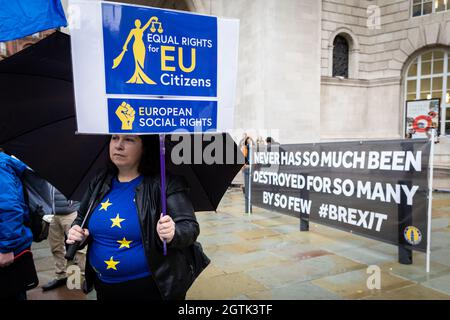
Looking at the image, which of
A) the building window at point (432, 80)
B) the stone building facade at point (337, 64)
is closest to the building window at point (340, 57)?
the stone building facade at point (337, 64)

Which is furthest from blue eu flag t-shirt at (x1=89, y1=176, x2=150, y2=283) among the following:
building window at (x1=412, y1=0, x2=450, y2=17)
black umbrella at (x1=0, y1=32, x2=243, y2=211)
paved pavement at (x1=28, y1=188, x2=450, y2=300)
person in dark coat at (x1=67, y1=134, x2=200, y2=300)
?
building window at (x1=412, y1=0, x2=450, y2=17)

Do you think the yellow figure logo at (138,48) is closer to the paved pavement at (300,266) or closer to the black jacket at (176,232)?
the black jacket at (176,232)

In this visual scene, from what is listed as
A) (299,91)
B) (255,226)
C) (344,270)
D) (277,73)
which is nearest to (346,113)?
(299,91)

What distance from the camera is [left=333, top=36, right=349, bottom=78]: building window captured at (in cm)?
1803

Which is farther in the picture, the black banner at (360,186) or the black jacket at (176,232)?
the black banner at (360,186)

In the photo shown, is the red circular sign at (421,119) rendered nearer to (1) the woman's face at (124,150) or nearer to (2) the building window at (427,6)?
(2) the building window at (427,6)

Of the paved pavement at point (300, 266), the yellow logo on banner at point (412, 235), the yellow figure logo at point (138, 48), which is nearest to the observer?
the yellow figure logo at point (138, 48)

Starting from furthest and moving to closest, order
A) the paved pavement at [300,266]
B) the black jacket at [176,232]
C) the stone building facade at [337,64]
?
the stone building facade at [337,64], the paved pavement at [300,266], the black jacket at [176,232]

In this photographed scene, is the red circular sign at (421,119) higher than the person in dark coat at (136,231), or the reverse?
the red circular sign at (421,119)

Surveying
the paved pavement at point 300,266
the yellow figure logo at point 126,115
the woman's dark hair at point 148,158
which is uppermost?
the yellow figure logo at point 126,115

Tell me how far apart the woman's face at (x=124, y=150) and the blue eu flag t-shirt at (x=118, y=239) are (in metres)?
0.16

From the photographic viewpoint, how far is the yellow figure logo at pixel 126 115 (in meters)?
1.88

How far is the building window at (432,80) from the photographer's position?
17.3 meters

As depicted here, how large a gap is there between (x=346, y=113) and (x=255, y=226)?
12.7 metres
